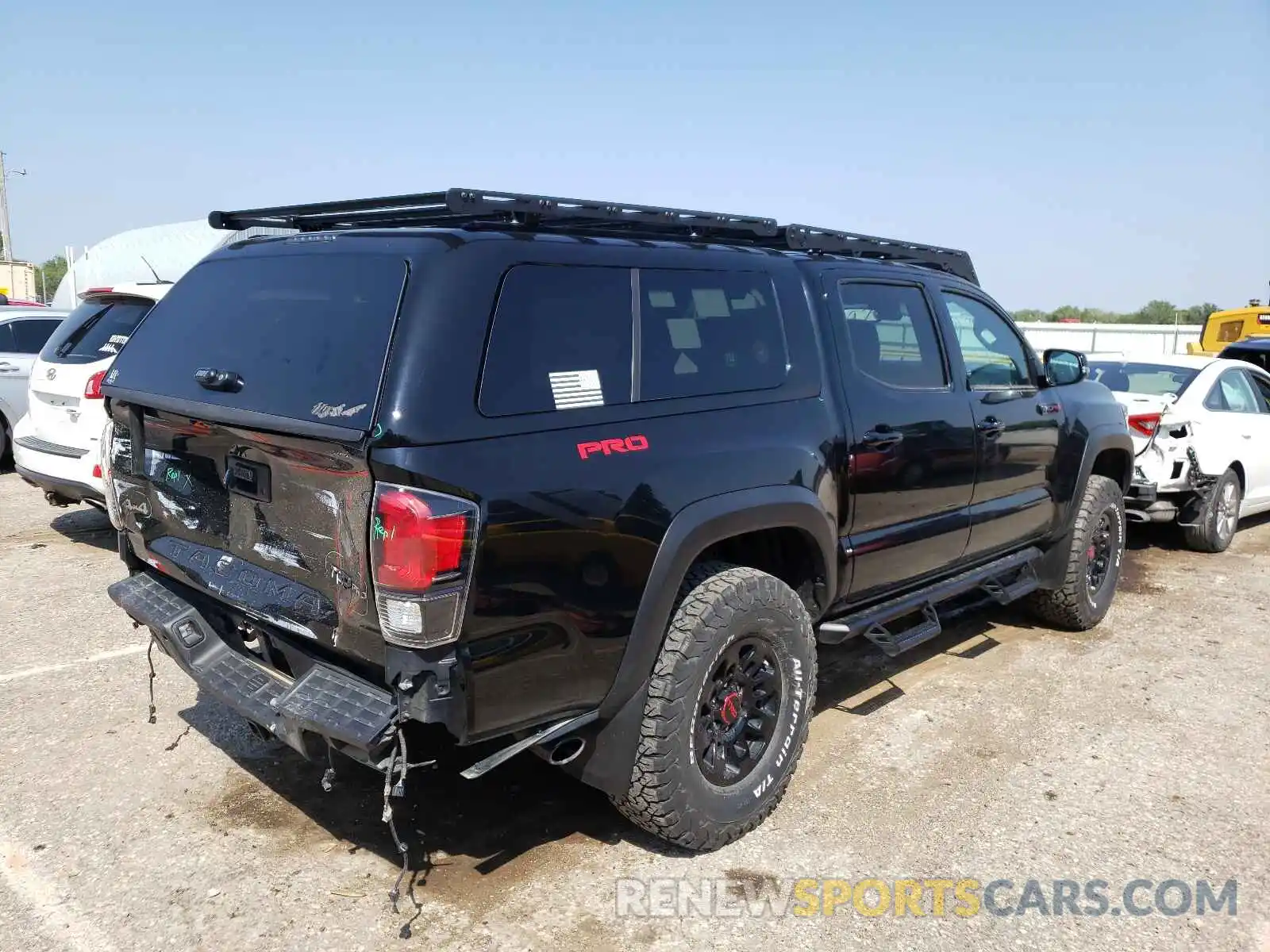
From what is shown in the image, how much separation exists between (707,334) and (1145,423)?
5.41m

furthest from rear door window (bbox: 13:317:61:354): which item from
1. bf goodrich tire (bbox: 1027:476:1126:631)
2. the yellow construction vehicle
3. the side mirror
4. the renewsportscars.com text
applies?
the yellow construction vehicle

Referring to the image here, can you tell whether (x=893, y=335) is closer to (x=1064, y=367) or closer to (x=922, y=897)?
(x=1064, y=367)

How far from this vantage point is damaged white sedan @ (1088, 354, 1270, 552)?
24.5 feet

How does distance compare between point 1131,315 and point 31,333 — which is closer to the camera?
point 31,333

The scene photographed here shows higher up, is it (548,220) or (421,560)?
(548,220)

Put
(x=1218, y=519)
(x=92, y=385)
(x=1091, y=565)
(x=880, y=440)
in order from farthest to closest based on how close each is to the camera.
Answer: (x=1218, y=519), (x=92, y=385), (x=1091, y=565), (x=880, y=440)

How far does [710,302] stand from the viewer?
3529 millimetres

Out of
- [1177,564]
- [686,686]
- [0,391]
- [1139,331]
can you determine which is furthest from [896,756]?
[1139,331]

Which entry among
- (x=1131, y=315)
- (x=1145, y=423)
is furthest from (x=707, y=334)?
(x=1131, y=315)

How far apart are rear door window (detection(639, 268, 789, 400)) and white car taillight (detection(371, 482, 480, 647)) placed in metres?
0.87

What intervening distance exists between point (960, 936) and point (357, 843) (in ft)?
6.53

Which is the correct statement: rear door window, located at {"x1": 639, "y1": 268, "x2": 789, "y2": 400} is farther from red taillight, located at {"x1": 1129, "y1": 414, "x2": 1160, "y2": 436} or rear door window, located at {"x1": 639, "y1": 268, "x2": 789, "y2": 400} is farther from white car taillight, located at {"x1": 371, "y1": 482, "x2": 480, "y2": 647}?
red taillight, located at {"x1": 1129, "y1": 414, "x2": 1160, "y2": 436}

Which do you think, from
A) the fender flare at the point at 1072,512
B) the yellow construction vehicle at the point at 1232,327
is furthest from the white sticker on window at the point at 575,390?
the yellow construction vehicle at the point at 1232,327

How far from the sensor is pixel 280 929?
288 cm
